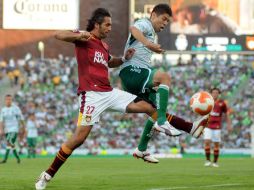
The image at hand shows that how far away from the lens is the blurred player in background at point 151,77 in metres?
10.8

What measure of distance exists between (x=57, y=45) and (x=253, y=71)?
1577cm

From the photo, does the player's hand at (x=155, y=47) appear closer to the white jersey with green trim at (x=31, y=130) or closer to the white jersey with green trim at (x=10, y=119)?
the white jersey with green trim at (x=10, y=119)

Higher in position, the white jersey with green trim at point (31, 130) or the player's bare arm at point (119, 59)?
the player's bare arm at point (119, 59)

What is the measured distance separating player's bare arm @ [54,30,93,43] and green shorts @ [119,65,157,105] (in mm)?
1376

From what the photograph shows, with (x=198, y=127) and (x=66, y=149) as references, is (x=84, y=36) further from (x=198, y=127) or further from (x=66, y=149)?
(x=198, y=127)

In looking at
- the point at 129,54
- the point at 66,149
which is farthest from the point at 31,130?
the point at 66,149

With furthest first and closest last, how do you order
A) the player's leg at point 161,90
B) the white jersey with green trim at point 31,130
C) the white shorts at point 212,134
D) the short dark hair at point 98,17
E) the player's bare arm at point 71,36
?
the white jersey with green trim at point 31,130
the white shorts at point 212,134
the player's leg at point 161,90
the short dark hair at point 98,17
the player's bare arm at point 71,36

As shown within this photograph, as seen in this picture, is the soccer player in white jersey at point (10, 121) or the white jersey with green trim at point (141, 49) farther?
the soccer player in white jersey at point (10, 121)

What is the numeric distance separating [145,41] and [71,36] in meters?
1.13

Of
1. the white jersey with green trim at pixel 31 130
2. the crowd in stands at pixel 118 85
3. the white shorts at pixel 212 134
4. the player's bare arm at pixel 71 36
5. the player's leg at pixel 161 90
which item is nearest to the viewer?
the player's bare arm at pixel 71 36

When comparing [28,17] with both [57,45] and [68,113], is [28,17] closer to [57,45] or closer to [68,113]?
[57,45]

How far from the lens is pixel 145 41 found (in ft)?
34.4

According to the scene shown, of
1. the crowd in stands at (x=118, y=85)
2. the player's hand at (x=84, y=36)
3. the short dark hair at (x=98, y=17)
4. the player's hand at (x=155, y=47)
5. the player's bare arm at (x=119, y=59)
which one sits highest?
the short dark hair at (x=98, y=17)

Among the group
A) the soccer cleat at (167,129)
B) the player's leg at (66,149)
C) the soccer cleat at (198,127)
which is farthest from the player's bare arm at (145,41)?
the player's leg at (66,149)
